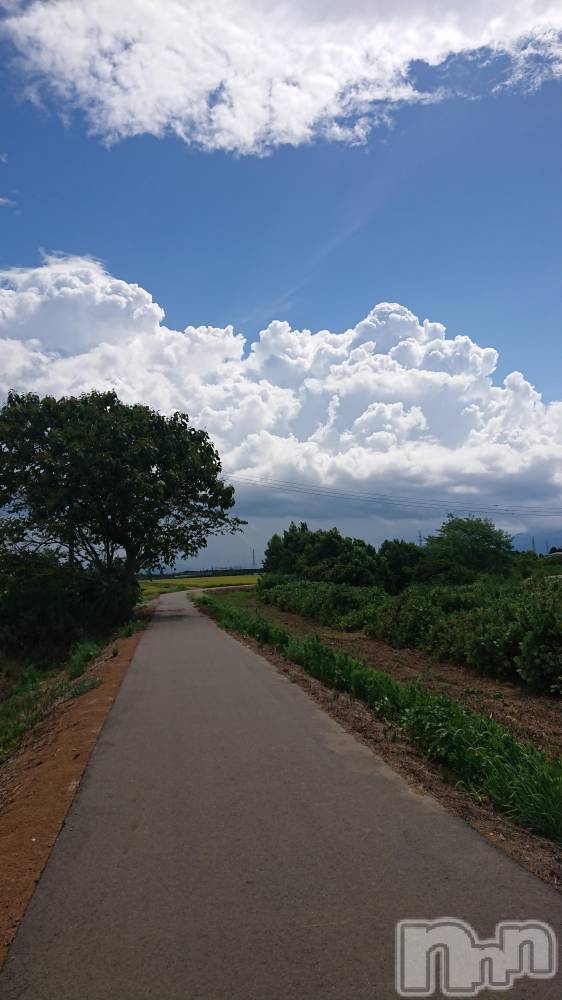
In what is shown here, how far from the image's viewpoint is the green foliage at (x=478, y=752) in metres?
5.65

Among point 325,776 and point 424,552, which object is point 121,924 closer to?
point 325,776

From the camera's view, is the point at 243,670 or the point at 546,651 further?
the point at 243,670

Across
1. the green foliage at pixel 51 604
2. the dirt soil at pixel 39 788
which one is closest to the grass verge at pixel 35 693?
the dirt soil at pixel 39 788

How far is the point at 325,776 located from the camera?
6.89m

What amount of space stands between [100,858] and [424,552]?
52046 mm

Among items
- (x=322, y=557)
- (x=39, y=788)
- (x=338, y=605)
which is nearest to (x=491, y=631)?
(x=39, y=788)

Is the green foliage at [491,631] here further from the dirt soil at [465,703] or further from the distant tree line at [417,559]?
the distant tree line at [417,559]

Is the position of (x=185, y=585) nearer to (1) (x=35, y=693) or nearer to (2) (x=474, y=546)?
(2) (x=474, y=546)

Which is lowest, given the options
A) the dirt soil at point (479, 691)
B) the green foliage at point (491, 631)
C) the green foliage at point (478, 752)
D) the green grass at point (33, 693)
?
the green grass at point (33, 693)

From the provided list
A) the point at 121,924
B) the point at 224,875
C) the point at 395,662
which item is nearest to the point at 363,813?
the point at 224,875

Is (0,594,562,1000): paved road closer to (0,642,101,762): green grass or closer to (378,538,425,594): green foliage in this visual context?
(0,642,101,762): green grass

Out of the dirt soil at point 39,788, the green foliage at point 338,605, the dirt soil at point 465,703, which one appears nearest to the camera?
the dirt soil at point 39,788

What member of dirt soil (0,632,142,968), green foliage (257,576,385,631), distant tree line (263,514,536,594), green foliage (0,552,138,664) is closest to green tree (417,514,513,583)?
distant tree line (263,514,536,594)

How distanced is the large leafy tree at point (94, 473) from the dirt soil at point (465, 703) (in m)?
12.9
